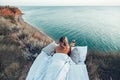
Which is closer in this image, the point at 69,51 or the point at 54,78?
the point at 54,78

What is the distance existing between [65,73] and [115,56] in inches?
73.1

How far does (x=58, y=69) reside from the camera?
4.54 m

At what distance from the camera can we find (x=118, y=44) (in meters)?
7.35

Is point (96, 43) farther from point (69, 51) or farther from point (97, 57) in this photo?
point (69, 51)

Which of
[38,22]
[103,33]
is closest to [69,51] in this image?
[103,33]

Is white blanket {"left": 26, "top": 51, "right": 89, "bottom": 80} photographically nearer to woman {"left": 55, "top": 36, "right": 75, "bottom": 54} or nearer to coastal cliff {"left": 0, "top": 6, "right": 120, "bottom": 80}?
woman {"left": 55, "top": 36, "right": 75, "bottom": 54}

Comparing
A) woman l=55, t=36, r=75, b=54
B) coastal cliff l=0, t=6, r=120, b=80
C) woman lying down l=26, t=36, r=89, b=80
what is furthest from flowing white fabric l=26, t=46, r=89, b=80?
coastal cliff l=0, t=6, r=120, b=80

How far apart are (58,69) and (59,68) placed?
3 cm

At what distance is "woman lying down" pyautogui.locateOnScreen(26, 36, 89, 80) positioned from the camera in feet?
14.8

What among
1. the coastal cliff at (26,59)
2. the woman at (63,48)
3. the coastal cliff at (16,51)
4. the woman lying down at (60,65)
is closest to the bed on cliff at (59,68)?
the woman lying down at (60,65)

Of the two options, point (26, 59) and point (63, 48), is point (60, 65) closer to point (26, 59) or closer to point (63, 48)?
point (63, 48)

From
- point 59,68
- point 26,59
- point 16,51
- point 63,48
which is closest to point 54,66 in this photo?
point 59,68

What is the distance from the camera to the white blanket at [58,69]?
4.49 m

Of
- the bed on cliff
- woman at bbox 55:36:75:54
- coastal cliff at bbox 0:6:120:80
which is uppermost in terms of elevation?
woman at bbox 55:36:75:54
